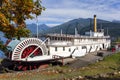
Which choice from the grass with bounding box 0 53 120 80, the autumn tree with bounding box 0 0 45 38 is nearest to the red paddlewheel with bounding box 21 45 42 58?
the grass with bounding box 0 53 120 80

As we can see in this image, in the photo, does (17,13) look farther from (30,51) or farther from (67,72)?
(30,51)

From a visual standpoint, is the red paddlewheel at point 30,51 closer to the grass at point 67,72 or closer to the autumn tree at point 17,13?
the grass at point 67,72

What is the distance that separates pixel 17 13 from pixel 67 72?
16296mm

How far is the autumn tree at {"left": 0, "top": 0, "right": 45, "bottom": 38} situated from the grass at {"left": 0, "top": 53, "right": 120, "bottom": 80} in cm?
909

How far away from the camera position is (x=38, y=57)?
49094mm

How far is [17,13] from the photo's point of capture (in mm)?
26234

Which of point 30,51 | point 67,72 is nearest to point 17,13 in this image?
point 67,72

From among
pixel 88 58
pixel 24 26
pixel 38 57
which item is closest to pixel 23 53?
pixel 38 57

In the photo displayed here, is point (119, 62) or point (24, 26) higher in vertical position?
point (24, 26)

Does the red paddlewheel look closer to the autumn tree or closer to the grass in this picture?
the grass

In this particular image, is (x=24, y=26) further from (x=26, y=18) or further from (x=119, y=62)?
(x=119, y=62)

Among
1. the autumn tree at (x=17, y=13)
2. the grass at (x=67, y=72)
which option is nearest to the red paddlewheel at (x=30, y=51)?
the grass at (x=67, y=72)

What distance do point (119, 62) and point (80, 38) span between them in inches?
467

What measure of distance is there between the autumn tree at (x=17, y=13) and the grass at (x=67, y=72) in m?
9.09
